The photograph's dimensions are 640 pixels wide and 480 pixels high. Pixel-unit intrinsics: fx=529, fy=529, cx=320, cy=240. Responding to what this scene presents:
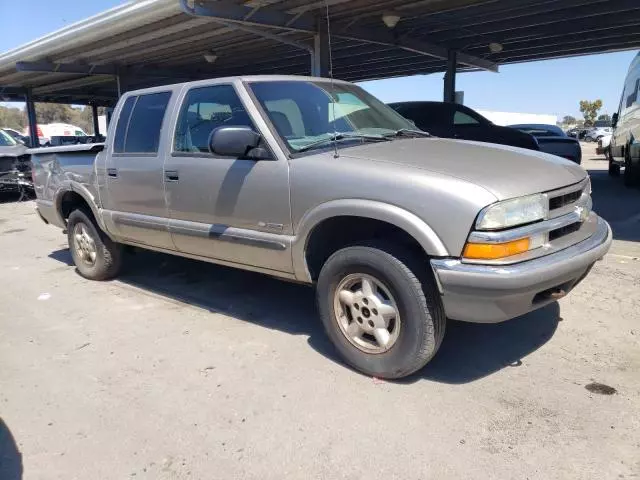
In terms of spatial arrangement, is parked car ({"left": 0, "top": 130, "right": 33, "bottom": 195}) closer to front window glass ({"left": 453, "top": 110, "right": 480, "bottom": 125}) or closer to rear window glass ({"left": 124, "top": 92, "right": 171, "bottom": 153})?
rear window glass ({"left": 124, "top": 92, "right": 171, "bottom": 153})

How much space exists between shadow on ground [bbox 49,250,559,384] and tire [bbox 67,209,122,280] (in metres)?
0.25

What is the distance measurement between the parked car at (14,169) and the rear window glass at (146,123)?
29.7 ft

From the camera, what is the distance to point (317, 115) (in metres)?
3.91

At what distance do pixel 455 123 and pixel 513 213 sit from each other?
7.64 meters

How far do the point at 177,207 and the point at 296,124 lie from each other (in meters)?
1.25

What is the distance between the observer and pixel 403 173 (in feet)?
9.96

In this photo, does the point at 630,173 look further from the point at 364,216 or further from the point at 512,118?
the point at 512,118

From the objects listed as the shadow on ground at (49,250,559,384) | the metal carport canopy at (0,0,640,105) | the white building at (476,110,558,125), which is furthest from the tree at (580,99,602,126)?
the shadow on ground at (49,250,559,384)

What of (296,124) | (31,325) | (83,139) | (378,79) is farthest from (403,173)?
(83,139)

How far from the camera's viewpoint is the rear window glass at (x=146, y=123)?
462cm

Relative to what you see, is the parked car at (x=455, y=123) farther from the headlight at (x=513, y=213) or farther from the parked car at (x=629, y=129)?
the headlight at (x=513, y=213)

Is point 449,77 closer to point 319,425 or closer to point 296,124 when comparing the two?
point 296,124

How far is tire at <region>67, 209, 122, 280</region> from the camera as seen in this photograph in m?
5.57

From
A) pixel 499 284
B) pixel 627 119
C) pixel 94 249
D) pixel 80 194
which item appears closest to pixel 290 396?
pixel 499 284
